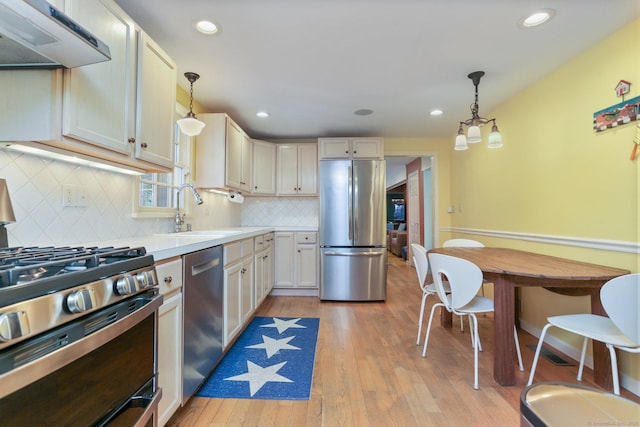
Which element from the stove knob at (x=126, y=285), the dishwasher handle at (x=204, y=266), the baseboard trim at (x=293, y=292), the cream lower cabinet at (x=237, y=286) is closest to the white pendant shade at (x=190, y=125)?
the cream lower cabinet at (x=237, y=286)

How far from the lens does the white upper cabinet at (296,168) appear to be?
4.11 m

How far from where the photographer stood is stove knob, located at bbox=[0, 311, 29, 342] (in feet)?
1.89

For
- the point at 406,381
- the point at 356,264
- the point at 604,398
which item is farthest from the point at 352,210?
the point at 604,398

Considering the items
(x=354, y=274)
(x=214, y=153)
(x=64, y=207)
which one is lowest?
(x=354, y=274)

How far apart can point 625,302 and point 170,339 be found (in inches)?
85.5

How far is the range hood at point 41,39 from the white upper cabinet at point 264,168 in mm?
2775

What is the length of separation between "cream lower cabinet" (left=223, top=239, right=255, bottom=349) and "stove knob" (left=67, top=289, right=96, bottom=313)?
4.07 ft

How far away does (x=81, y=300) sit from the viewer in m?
0.76

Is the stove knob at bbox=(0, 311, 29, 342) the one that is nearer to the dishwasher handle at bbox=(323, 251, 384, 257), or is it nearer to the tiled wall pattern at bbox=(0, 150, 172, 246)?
the tiled wall pattern at bbox=(0, 150, 172, 246)

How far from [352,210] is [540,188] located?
1.89 meters

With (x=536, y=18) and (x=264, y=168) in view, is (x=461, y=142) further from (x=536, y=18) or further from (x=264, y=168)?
(x=264, y=168)

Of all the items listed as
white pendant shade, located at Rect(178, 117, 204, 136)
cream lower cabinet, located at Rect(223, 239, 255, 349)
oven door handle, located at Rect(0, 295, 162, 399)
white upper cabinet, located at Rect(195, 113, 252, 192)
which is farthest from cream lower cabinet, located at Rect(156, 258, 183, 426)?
white upper cabinet, located at Rect(195, 113, 252, 192)

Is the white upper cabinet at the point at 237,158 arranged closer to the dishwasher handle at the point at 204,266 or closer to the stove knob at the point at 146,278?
the dishwasher handle at the point at 204,266

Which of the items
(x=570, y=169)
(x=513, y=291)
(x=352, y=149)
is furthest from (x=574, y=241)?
(x=352, y=149)
